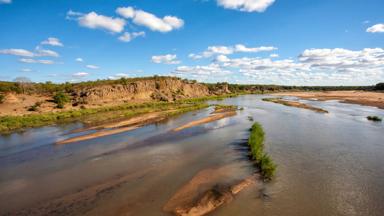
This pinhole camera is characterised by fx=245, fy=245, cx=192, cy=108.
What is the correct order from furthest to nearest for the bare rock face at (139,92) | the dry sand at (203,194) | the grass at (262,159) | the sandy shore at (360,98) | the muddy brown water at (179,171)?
the sandy shore at (360,98), the bare rock face at (139,92), the grass at (262,159), the muddy brown water at (179,171), the dry sand at (203,194)

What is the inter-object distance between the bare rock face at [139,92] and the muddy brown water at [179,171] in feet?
88.7

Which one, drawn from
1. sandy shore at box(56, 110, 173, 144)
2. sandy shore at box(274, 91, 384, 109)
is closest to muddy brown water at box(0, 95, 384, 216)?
sandy shore at box(56, 110, 173, 144)

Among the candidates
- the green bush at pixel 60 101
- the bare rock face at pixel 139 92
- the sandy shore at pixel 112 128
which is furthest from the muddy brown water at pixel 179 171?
the bare rock face at pixel 139 92

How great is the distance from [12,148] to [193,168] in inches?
621

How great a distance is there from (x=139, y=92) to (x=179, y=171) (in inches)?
1891

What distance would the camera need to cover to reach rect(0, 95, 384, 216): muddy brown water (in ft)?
33.4

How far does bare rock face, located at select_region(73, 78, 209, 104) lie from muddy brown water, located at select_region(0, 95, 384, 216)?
1065 inches

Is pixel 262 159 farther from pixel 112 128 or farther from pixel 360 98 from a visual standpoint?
pixel 360 98

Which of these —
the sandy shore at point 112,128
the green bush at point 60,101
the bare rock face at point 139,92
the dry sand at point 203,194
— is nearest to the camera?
the dry sand at point 203,194

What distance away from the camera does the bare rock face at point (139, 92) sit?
165 feet

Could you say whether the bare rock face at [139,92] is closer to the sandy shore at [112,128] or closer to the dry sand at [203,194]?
the sandy shore at [112,128]

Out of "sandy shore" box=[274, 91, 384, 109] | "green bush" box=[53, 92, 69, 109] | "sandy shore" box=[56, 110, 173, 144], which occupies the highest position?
"green bush" box=[53, 92, 69, 109]

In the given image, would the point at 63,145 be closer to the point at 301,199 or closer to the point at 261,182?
the point at 261,182

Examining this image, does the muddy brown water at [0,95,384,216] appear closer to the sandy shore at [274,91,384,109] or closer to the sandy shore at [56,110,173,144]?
the sandy shore at [56,110,173,144]
